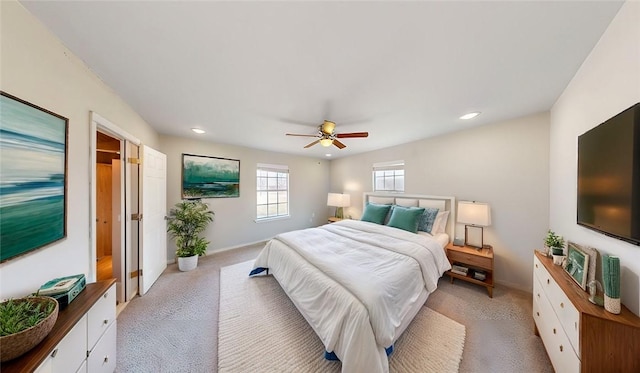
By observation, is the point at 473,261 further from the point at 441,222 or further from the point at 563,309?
the point at 563,309

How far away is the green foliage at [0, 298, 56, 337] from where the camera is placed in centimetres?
82

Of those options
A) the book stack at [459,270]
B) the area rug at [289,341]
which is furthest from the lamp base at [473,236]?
the area rug at [289,341]

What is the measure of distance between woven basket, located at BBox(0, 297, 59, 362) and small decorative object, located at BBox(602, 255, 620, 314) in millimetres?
2823

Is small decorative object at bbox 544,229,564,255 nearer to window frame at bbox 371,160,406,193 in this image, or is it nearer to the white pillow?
the white pillow

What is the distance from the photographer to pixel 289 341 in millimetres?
1743

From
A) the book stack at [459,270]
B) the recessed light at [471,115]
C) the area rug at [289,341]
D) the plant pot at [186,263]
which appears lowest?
the area rug at [289,341]

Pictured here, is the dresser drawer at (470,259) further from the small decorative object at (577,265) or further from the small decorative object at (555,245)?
the small decorative object at (577,265)

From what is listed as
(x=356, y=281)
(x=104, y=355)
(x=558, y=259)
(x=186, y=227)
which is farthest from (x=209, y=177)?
Result: (x=558, y=259)

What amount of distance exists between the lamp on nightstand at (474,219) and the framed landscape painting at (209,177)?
4.12 metres

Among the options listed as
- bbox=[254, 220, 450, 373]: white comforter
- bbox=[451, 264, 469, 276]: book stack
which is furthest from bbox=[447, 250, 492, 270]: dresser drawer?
bbox=[254, 220, 450, 373]: white comforter

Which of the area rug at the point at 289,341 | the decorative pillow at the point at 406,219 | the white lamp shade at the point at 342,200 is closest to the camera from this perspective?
the area rug at the point at 289,341

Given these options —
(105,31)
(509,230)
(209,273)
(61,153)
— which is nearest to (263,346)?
(209,273)

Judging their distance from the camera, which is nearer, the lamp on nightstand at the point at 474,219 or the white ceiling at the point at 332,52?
the white ceiling at the point at 332,52

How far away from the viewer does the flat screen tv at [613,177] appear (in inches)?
38.6
